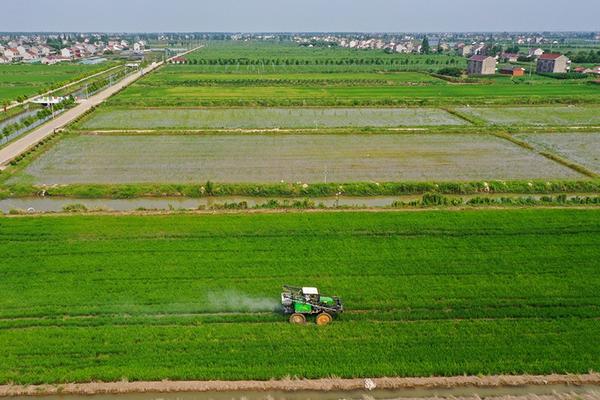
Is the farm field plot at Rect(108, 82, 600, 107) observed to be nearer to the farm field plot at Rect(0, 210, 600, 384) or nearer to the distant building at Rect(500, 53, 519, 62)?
the farm field plot at Rect(0, 210, 600, 384)

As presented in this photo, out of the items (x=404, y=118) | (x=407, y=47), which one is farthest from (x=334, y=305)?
(x=407, y=47)

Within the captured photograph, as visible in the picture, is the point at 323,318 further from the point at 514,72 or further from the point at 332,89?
the point at 514,72

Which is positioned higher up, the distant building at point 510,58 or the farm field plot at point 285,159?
the distant building at point 510,58

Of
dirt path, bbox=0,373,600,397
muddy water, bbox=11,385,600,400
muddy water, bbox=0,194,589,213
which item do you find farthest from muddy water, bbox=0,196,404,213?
muddy water, bbox=11,385,600,400

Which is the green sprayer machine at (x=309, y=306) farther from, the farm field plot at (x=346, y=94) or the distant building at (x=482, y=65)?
the distant building at (x=482, y=65)

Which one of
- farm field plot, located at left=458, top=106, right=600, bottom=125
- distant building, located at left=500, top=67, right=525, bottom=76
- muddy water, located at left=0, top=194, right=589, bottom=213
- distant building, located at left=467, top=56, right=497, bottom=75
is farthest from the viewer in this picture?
distant building, located at left=500, top=67, right=525, bottom=76

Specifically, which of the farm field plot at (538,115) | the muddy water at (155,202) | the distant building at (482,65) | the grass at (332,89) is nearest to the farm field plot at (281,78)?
the grass at (332,89)
